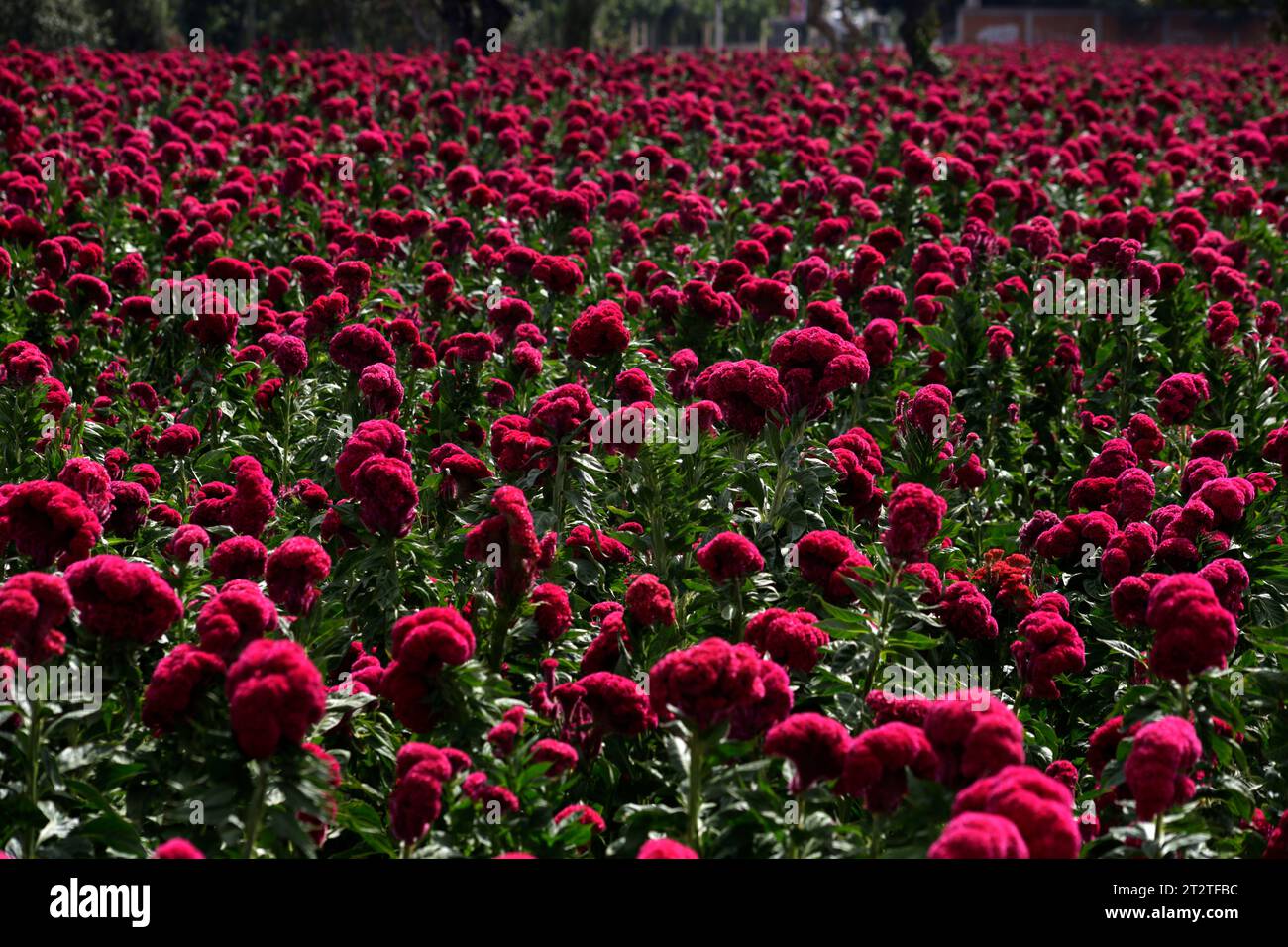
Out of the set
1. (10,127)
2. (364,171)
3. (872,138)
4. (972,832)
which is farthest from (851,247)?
(972,832)

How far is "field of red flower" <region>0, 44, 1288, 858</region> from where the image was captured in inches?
127

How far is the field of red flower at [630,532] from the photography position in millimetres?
3217

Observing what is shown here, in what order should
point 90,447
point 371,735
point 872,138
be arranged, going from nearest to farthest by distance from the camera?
point 371,735 < point 90,447 < point 872,138

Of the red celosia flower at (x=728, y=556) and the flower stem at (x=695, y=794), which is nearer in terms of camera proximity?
the flower stem at (x=695, y=794)

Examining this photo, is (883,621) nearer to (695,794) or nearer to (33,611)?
(695,794)

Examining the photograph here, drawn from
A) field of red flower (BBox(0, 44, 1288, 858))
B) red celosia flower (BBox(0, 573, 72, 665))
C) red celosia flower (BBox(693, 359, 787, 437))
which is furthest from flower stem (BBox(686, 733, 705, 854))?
red celosia flower (BBox(693, 359, 787, 437))

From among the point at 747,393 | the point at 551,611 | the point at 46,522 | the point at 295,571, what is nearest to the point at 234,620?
the point at 295,571

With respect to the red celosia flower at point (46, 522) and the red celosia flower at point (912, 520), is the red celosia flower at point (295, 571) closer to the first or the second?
the red celosia flower at point (46, 522)

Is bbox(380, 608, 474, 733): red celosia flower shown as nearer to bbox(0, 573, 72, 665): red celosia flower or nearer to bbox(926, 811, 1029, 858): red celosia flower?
bbox(0, 573, 72, 665): red celosia flower

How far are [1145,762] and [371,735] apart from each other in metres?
2.16

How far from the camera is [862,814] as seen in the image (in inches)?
161

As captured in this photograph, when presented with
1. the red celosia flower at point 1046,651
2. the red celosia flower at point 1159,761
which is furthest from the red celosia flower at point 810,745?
the red celosia flower at point 1046,651

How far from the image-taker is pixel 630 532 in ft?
17.0
